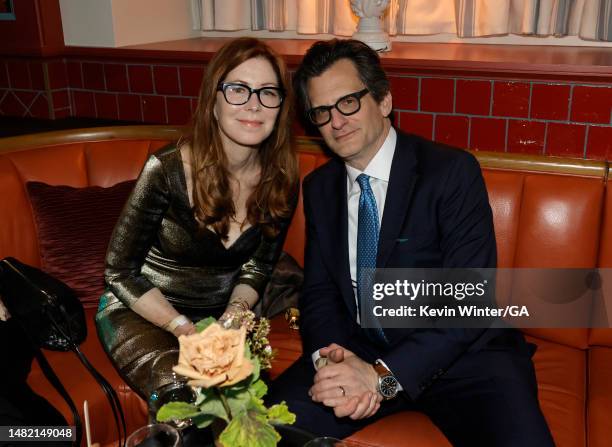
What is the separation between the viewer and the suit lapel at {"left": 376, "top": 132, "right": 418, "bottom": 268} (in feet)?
6.03

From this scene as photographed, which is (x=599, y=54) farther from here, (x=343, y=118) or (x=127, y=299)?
(x=127, y=299)

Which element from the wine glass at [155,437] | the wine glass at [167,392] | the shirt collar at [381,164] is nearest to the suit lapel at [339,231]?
the shirt collar at [381,164]

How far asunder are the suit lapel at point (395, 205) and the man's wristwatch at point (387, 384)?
30 centimetres

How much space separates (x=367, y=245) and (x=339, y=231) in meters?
0.11

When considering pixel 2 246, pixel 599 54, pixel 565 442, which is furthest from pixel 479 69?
pixel 2 246

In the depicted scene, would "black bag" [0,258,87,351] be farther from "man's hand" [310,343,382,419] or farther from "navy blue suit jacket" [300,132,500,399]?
"man's hand" [310,343,382,419]

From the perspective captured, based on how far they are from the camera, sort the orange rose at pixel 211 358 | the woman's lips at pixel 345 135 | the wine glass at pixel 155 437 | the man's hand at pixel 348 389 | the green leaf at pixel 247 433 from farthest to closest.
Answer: the woman's lips at pixel 345 135
the man's hand at pixel 348 389
the wine glass at pixel 155 437
the green leaf at pixel 247 433
the orange rose at pixel 211 358

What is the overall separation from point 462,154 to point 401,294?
44cm

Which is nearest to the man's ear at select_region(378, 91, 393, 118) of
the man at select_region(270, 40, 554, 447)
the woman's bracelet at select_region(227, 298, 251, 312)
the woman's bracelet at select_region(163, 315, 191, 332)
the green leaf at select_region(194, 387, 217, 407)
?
the man at select_region(270, 40, 554, 447)

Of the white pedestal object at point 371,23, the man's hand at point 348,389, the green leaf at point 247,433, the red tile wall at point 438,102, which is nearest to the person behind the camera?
the green leaf at point 247,433

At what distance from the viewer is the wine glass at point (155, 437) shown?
1192 mm

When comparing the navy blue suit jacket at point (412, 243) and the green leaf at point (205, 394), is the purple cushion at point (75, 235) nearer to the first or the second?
the navy blue suit jacket at point (412, 243)

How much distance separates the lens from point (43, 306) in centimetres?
198

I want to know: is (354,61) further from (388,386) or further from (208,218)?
(388,386)
